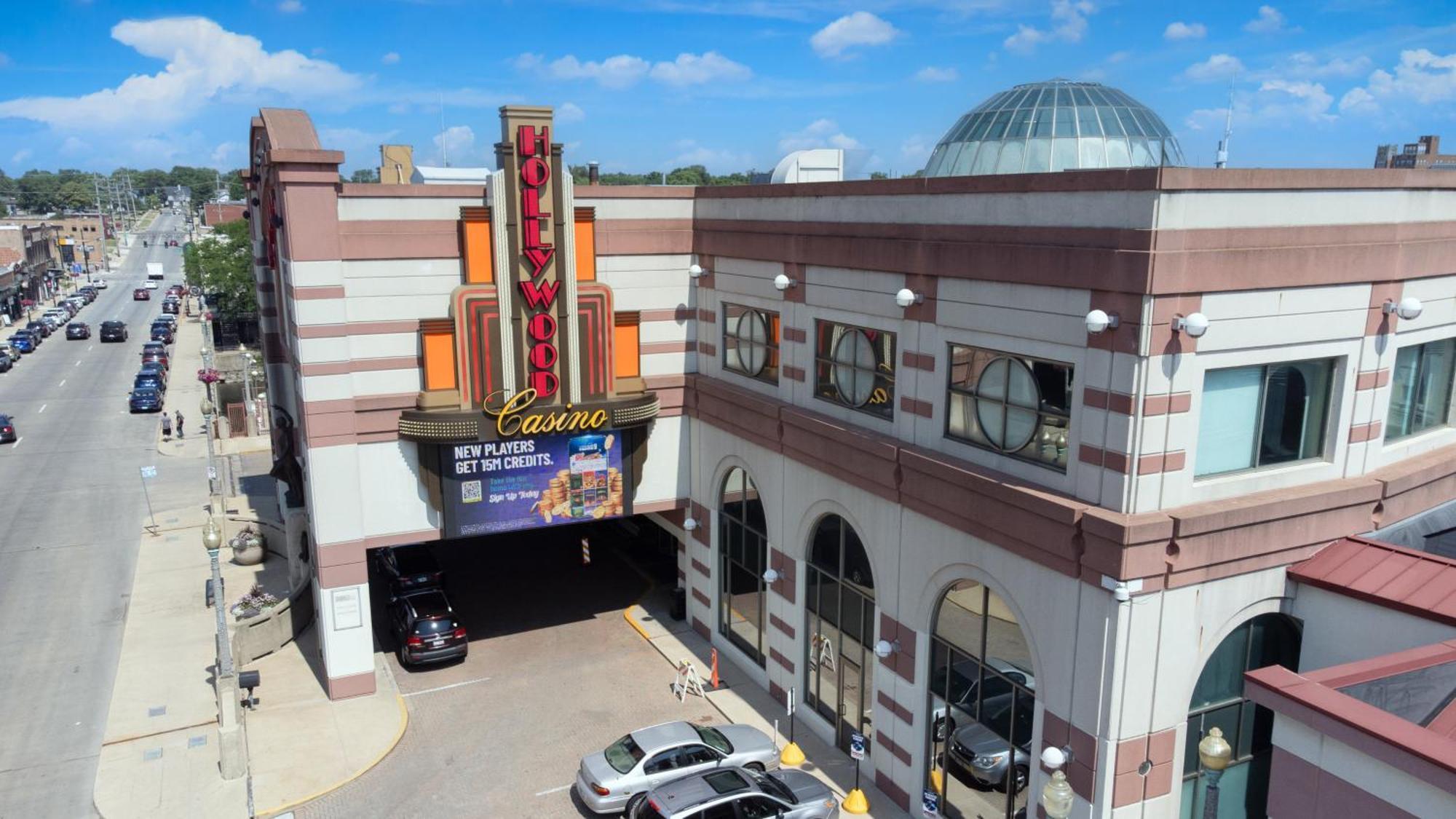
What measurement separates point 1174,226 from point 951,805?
11.1 meters

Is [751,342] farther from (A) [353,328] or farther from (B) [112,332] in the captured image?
(B) [112,332]

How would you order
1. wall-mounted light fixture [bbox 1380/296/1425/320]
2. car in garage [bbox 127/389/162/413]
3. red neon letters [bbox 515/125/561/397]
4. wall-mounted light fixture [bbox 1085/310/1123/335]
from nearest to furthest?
wall-mounted light fixture [bbox 1085/310/1123/335] → wall-mounted light fixture [bbox 1380/296/1425/320] → red neon letters [bbox 515/125/561/397] → car in garage [bbox 127/389/162/413]

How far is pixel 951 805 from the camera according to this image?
1842 centimetres

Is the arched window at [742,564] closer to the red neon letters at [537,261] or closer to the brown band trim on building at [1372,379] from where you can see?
the red neon letters at [537,261]

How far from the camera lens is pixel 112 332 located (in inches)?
3529

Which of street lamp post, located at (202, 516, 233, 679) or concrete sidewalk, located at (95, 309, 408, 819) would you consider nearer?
concrete sidewalk, located at (95, 309, 408, 819)

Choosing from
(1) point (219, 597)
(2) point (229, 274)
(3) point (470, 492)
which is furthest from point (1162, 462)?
(2) point (229, 274)

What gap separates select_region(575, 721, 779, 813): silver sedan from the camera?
19.0 metres

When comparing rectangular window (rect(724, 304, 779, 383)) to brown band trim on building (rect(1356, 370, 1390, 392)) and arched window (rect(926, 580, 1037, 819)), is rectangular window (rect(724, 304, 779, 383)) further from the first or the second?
brown band trim on building (rect(1356, 370, 1390, 392))

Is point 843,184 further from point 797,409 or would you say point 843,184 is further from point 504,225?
point 504,225

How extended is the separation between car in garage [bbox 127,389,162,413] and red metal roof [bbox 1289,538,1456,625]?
204 feet

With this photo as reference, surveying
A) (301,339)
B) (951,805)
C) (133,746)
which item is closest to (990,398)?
(951,805)

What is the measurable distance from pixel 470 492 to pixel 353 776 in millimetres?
7042

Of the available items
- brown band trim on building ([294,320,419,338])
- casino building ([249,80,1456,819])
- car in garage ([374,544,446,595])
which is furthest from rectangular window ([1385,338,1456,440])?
car in garage ([374,544,446,595])
